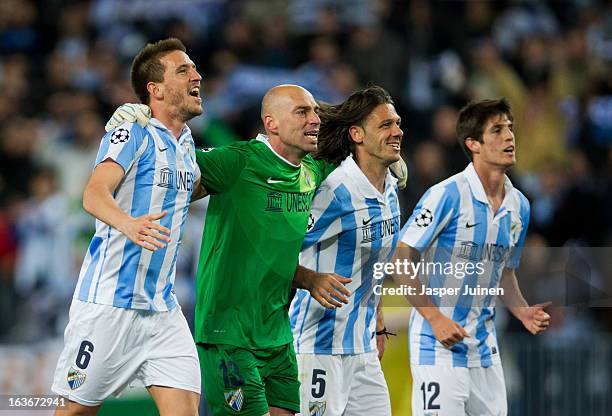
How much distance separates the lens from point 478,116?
780 centimetres

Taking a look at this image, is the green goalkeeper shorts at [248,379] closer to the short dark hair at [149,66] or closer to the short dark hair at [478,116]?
the short dark hair at [149,66]

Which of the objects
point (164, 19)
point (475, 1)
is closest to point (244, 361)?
point (164, 19)

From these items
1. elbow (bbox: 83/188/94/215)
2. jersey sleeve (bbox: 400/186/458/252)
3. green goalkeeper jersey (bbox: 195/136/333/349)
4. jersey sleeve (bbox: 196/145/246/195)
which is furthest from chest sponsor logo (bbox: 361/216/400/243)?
elbow (bbox: 83/188/94/215)

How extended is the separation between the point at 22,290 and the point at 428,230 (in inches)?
219

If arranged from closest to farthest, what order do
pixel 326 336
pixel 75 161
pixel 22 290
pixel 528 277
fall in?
pixel 326 336 → pixel 528 277 → pixel 22 290 → pixel 75 161

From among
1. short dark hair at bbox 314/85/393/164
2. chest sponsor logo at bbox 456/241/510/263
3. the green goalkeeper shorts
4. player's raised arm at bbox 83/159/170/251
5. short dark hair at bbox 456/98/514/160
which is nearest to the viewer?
player's raised arm at bbox 83/159/170/251

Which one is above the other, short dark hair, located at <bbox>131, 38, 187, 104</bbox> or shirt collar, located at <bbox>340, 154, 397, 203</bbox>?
short dark hair, located at <bbox>131, 38, 187, 104</bbox>

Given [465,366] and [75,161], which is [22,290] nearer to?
[75,161]

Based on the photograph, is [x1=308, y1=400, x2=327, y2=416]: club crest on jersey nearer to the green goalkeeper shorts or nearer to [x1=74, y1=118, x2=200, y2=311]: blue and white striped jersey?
the green goalkeeper shorts

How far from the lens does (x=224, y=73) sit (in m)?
Result: 13.9

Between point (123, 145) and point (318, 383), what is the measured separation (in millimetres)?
1920

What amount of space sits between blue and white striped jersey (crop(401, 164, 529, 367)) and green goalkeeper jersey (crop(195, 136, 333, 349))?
1058 millimetres

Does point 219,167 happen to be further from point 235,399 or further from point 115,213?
point 235,399

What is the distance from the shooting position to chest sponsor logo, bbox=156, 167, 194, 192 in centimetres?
623
